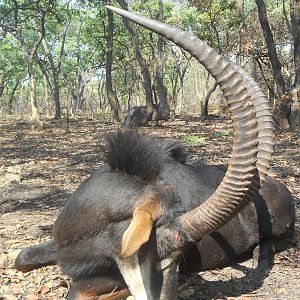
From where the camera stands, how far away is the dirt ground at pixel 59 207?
415 centimetres

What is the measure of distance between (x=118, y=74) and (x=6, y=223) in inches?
1882

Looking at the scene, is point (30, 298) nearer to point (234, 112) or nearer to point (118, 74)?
point (234, 112)

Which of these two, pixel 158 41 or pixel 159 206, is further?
pixel 158 41

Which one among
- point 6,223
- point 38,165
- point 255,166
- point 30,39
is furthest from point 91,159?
point 30,39

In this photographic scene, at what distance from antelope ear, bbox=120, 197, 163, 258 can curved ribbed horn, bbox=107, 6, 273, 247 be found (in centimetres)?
15

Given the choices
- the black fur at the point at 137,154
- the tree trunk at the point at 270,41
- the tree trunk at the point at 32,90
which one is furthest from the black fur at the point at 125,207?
the tree trunk at the point at 32,90

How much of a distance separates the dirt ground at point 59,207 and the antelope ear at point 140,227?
109 cm

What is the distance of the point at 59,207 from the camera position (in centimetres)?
670

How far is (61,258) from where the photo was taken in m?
3.62

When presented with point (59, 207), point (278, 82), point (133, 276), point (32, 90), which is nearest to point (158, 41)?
point (32, 90)

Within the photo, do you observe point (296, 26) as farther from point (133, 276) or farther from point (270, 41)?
point (133, 276)

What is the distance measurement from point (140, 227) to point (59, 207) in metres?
4.07

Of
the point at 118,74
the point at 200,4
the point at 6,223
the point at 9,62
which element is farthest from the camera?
the point at 118,74

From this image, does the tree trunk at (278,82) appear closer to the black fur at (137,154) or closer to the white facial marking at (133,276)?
the black fur at (137,154)
